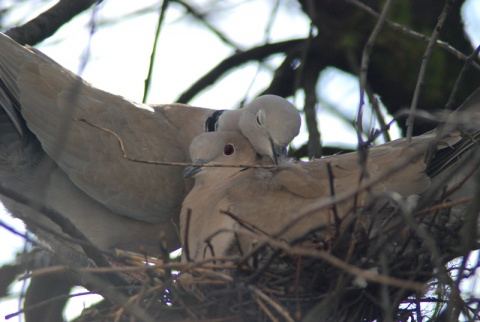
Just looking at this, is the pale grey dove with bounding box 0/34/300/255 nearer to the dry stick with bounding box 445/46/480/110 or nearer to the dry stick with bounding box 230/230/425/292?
the dry stick with bounding box 445/46/480/110

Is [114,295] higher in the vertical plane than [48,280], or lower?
lower

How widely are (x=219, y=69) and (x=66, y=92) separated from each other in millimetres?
1138

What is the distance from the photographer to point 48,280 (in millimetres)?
3965

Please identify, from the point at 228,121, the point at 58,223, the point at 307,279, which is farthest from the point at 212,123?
the point at 58,223

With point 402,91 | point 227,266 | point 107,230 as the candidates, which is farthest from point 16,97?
point 402,91

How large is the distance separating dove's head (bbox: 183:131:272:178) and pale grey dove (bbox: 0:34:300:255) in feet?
0.37

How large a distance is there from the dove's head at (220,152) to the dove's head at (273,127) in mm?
68

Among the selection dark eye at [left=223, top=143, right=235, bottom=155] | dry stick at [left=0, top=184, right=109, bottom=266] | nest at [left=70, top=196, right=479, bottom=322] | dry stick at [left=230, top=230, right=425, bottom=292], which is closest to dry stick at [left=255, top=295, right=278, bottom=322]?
nest at [left=70, top=196, right=479, bottom=322]

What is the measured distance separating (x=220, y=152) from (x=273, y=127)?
1.24ft

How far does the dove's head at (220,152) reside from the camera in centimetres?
399

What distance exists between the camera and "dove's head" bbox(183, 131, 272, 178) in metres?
3.99

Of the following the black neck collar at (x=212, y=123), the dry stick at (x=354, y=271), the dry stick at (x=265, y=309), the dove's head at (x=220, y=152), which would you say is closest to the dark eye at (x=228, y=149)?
the dove's head at (x=220, y=152)

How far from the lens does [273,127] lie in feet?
14.2

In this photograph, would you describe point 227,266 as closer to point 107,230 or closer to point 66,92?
point 107,230
